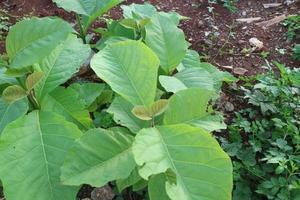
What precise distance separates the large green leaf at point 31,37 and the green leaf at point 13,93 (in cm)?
8

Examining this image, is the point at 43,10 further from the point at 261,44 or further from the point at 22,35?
the point at 261,44

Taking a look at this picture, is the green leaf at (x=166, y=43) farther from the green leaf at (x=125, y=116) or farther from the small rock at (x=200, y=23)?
the small rock at (x=200, y=23)

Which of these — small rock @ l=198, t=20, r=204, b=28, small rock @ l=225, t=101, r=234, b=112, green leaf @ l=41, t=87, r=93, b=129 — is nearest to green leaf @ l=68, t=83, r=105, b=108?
green leaf @ l=41, t=87, r=93, b=129

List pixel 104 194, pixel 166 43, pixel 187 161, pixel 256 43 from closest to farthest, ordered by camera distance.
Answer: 1. pixel 187 161
2. pixel 104 194
3. pixel 166 43
4. pixel 256 43

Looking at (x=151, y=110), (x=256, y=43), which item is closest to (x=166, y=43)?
(x=151, y=110)

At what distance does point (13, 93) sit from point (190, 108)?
0.62 meters

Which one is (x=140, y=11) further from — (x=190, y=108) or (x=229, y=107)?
(x=190, y=108)

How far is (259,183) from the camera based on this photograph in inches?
66.2

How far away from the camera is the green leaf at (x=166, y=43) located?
1832 mm

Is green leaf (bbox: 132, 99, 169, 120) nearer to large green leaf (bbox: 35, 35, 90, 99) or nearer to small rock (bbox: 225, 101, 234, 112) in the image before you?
large green leaf (bbox: 35, 35, 90, 99)

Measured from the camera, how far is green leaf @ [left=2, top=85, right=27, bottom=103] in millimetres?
1540

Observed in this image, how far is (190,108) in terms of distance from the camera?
1.50 metres

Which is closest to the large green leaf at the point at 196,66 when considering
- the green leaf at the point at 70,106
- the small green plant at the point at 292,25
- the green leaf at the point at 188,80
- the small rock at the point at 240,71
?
the green leaf at the point at 188,80

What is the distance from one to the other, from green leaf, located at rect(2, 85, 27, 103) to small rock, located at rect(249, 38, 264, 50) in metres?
1.40
